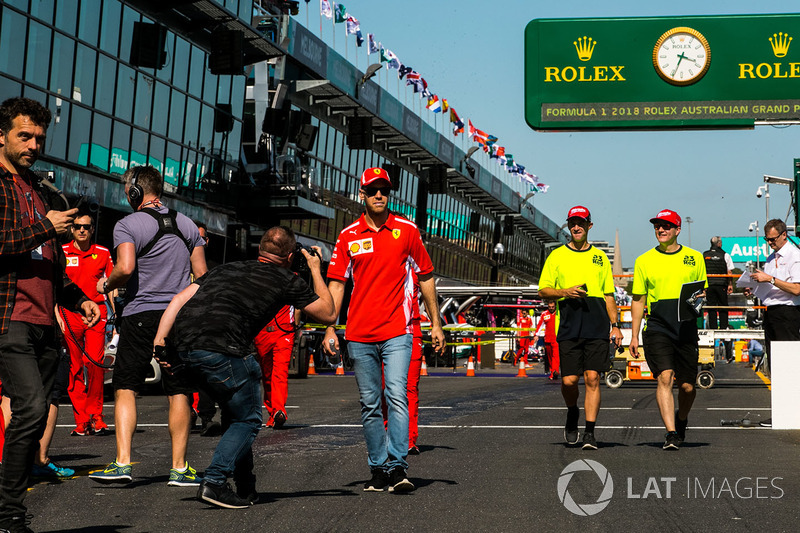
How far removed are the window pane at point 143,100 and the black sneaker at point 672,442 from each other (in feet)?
73.3

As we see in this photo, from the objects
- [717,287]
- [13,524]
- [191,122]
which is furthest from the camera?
[191,122]

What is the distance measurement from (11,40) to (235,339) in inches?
734

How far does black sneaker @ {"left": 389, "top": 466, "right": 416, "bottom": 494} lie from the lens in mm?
6031

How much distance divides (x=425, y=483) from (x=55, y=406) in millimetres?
2674

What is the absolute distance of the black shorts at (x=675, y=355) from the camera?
28.5 ft

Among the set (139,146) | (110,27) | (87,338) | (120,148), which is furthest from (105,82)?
(87,338)

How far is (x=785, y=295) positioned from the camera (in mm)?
9977

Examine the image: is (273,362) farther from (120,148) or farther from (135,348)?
(120,148)

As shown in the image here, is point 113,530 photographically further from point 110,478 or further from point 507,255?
point 507,255

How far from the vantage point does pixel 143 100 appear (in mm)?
28531

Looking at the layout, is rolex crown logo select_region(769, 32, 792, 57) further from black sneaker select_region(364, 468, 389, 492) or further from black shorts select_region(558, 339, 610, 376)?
black sneaker select_region(364, 468, 389, 492)

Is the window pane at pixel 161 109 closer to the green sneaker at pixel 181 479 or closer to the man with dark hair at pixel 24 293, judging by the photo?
the green sneaker at pixel 181 479

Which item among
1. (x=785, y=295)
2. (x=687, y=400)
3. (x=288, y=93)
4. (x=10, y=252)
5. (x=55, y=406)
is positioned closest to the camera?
(x=10, y=252)

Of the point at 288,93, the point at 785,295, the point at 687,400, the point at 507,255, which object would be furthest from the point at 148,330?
the point at 507,255
